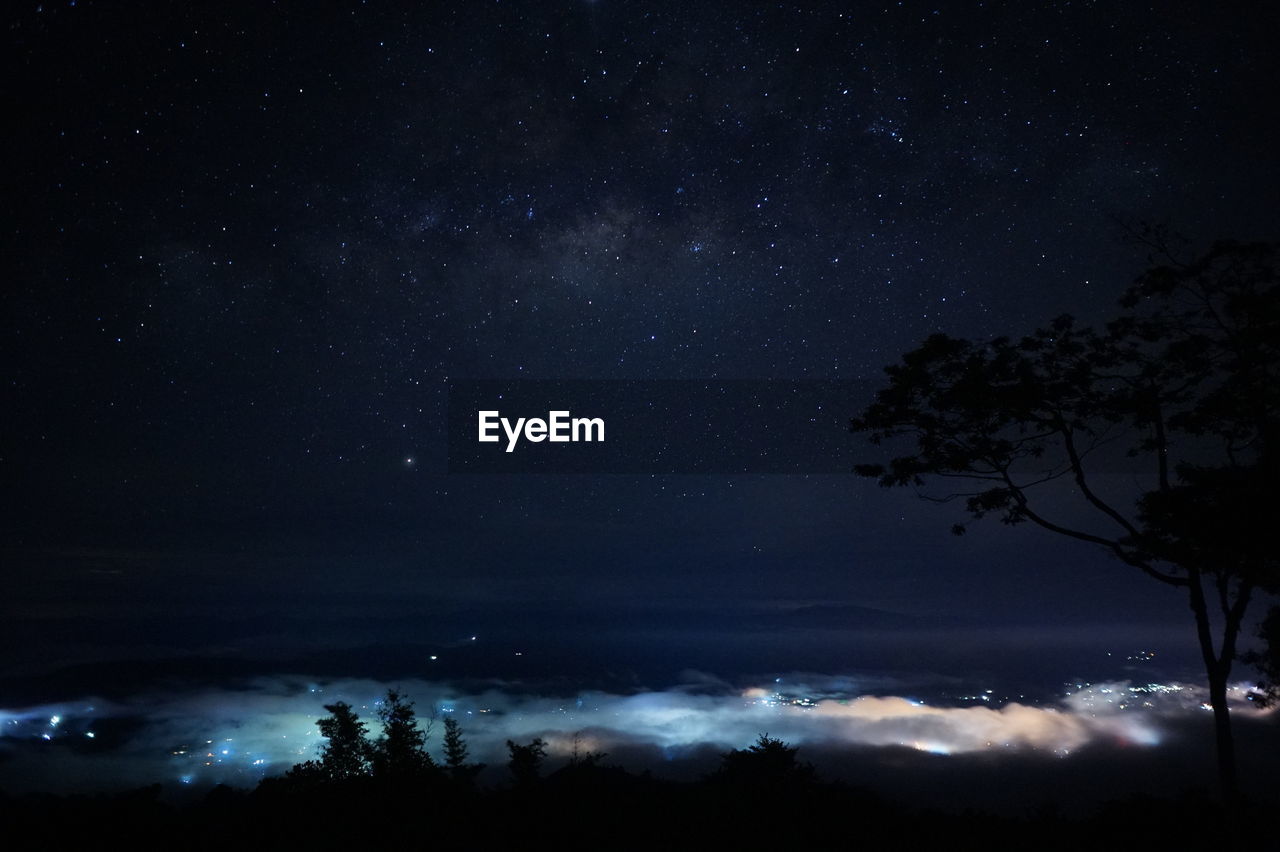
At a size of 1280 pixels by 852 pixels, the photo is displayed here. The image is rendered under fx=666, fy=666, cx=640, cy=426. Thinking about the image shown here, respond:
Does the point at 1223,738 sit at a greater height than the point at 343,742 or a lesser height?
greater

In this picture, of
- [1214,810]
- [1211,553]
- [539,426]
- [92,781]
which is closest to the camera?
[1211,553]

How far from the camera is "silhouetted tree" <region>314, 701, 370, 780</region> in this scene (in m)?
38.5

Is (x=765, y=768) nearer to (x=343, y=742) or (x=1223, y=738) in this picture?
(x=1223, y=738)

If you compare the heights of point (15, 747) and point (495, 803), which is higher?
point (495, 803)

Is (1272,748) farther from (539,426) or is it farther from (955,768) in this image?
(539,426)

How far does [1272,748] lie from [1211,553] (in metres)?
189

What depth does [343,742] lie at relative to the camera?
1551 inches

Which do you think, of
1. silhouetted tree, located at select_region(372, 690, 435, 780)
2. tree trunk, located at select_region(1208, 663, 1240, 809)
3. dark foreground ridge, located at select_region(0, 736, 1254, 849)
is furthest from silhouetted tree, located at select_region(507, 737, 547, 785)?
tree trunk, located at select_region(1208, 663, 1240, 809)

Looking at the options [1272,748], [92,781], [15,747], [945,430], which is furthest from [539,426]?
[15,747]

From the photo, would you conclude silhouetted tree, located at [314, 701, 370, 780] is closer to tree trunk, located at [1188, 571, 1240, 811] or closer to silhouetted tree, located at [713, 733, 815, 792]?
silhouetted tree, located at [713, 733, 815, 792]

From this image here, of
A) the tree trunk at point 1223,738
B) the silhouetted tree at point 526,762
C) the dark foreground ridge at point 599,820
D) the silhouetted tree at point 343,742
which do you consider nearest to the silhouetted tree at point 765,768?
the dark foreground ridge at point 599,820

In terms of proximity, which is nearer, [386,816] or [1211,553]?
[1211,553]

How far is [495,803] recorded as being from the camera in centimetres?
1695

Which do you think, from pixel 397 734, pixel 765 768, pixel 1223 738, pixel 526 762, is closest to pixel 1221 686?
pixel 1223 738
